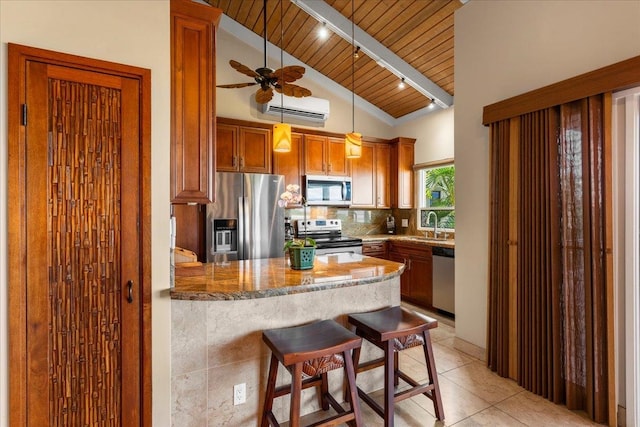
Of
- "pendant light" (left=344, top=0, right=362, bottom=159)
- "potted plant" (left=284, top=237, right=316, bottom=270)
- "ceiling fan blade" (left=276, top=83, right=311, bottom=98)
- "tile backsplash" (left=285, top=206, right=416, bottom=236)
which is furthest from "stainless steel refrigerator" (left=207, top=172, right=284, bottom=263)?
"potted plant" (left=284, top=237, right=316, bottom=270)

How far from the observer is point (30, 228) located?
4.68ft

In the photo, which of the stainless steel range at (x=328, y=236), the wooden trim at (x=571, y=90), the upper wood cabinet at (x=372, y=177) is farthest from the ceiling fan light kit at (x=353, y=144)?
the upper wood cabinet at (x=372, y=177)

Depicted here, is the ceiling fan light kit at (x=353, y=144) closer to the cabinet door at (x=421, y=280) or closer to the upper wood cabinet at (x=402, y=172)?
the cabinet door at (x=421, y=280)

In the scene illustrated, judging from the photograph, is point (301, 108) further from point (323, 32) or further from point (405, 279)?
point (405, 279)

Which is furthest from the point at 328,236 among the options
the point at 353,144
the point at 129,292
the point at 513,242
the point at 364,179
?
the point at 129,292

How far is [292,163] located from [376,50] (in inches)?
73.6

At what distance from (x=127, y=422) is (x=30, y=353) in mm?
568

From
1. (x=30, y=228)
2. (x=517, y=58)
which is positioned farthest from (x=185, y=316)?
(x=517, y=58)

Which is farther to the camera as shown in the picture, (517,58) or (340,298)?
(517,58)

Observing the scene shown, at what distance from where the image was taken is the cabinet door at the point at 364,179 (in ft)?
16.9

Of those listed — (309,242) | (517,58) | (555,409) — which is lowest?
(555,409)

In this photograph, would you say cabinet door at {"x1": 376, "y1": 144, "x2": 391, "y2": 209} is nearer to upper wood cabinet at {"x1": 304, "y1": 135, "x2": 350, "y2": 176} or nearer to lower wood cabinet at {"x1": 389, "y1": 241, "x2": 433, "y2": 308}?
upper wood cabinet at {"x1": 304, "y1": 135, "x2": 350, "y2": 176}

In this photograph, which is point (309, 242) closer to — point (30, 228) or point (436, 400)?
point (436, 400)

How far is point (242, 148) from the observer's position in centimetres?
430
